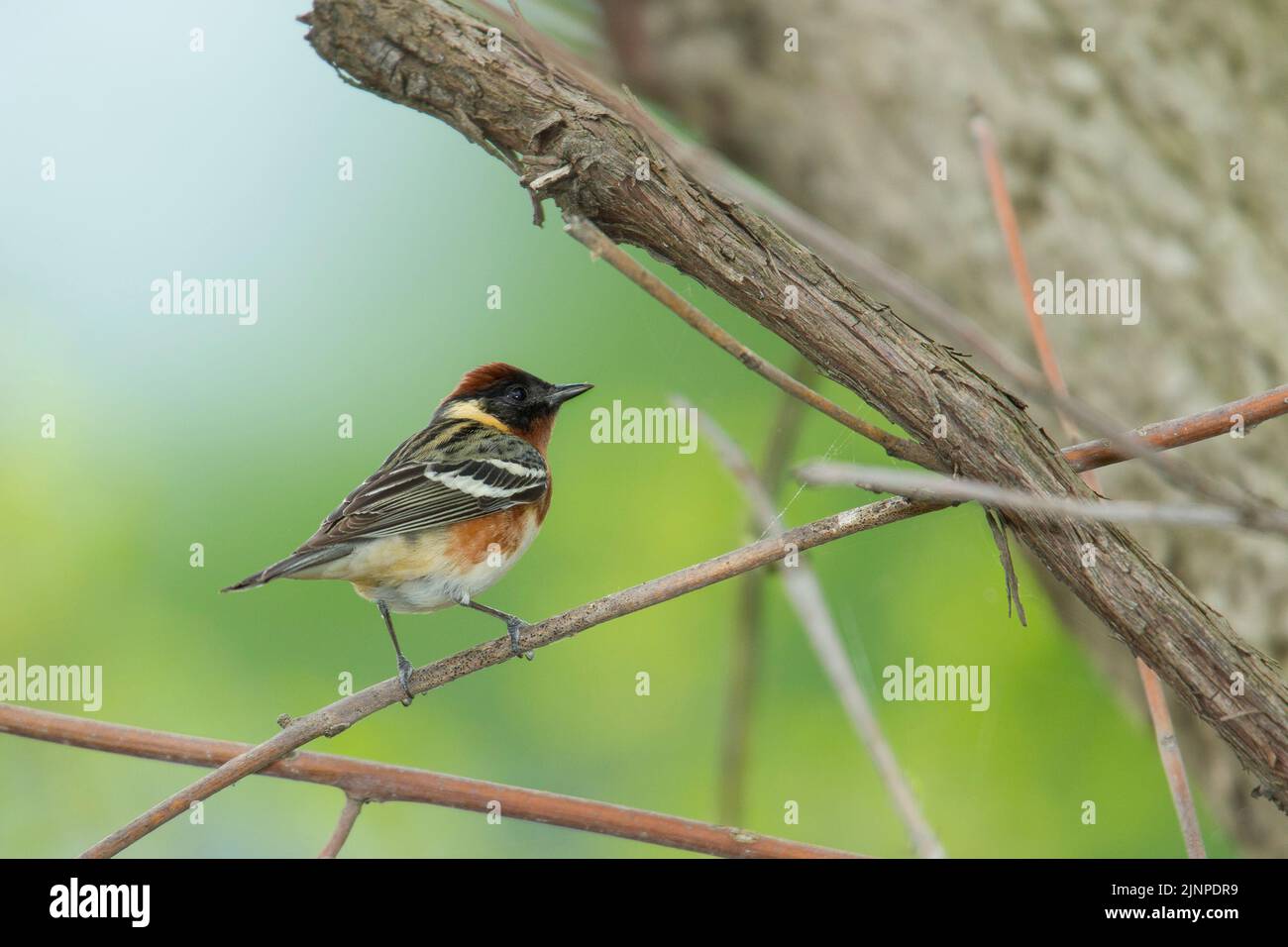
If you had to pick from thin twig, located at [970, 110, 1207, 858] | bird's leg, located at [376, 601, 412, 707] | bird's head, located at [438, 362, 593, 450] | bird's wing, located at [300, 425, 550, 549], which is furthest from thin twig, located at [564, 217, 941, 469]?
bird's head, located at [438, 362, 593, 450]

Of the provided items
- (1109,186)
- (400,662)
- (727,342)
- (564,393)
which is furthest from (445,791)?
(1109,186)

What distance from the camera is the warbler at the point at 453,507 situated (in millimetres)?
1981

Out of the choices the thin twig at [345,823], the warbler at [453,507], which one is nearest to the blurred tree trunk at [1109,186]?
the warbler at [453,507]

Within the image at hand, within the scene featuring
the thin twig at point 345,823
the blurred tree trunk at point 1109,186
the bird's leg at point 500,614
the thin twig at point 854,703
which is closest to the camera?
the thin twig at point 854,703

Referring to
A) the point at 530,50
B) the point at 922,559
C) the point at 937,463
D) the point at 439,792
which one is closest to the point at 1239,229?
the point at 922,559

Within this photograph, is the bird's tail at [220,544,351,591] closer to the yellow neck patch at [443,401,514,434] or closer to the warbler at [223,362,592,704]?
the warbler at [223,362,592,704]

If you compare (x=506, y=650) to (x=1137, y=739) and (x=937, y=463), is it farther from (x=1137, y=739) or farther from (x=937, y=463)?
(x=1137, y=739)

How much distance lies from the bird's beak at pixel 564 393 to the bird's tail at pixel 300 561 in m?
0.58

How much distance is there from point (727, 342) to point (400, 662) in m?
0.91

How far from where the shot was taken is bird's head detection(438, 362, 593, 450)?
2371 mm

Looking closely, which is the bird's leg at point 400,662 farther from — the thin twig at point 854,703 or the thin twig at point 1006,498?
the thin twig at point 1006,498

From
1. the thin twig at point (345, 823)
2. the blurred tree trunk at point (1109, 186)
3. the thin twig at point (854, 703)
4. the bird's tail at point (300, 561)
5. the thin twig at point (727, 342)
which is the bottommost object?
Result: the thin twig at point (345, 823)

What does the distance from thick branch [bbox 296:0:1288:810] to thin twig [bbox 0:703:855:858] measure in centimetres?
52

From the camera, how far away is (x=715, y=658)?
2.45 metres
